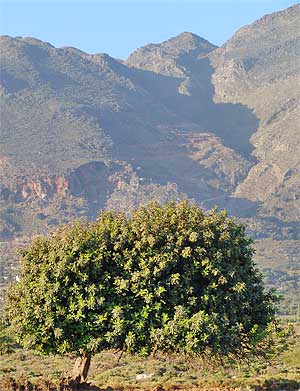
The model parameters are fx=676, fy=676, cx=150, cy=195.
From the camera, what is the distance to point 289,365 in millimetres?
30875

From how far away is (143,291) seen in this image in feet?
58.9

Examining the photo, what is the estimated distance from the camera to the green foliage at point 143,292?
1797 cm

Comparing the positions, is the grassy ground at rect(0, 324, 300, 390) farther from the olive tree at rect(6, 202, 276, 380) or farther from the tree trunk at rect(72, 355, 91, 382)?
the olive tree at rect(6, 202, 276, 380)

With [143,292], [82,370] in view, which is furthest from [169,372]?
[143,292]

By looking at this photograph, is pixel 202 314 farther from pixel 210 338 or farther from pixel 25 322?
pixel 25 322

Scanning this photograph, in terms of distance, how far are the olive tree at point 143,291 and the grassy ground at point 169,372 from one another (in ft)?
9.41

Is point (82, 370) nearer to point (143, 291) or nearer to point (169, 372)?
point (143, 291)

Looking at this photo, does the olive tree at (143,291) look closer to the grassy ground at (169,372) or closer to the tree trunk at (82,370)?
the tree trunk at (82,370)

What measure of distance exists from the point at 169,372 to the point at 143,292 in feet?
44.0

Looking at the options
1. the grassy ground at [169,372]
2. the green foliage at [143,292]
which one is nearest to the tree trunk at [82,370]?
the grassy ground at [169,372]

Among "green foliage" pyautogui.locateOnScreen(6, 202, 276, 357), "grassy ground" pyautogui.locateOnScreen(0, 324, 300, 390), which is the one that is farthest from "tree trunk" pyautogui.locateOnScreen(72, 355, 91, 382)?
"green foliage" pyautogui.locateOnScreen(6, 202, 276, 357)

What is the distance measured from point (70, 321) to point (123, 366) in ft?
50.4

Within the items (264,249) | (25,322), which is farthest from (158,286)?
(264,249)

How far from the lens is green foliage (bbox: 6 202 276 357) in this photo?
1797 centimetres
